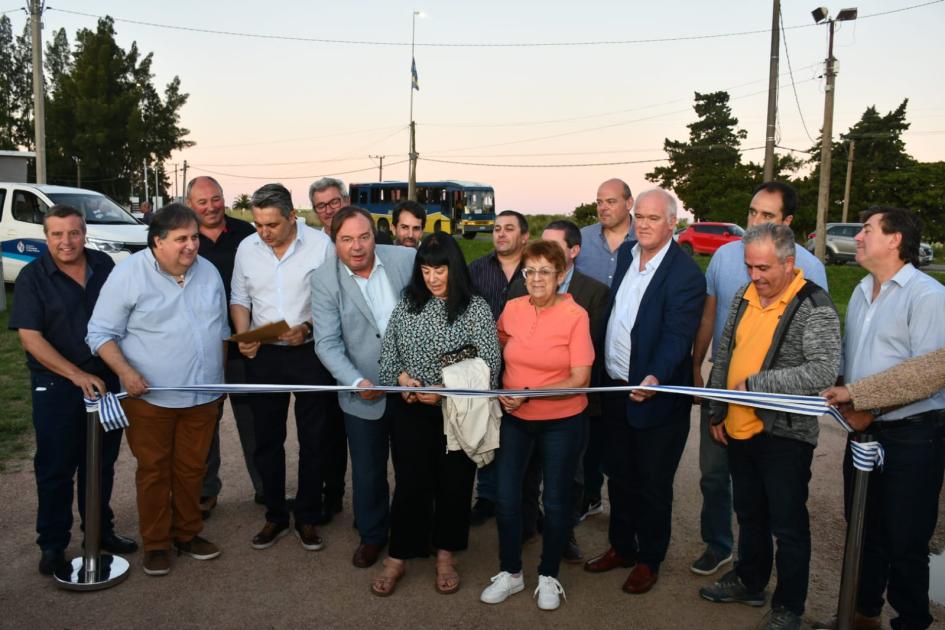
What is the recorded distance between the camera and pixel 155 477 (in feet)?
13.3

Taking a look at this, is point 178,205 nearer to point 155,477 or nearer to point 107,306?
point 107,306

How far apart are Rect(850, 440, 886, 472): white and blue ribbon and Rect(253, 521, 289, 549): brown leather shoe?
322 cm

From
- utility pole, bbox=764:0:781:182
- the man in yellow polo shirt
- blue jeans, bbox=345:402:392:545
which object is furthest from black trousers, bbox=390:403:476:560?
Result: utility pole, bbox=764:0:781:182

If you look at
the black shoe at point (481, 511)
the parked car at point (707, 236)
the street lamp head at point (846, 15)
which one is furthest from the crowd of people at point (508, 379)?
the parked car at point (707, 236)

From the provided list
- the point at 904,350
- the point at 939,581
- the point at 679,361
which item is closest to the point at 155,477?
the point at 679,361

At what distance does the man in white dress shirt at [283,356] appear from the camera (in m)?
4.37

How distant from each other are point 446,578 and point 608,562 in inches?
37.2

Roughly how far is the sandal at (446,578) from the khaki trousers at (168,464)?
146 cm

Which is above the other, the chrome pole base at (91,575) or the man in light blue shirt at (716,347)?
the man in light blue shirt at (716,347)

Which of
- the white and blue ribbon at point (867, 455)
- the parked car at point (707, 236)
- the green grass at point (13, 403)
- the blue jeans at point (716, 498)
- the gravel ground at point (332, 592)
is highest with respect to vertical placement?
the parked car at point (707, 236)

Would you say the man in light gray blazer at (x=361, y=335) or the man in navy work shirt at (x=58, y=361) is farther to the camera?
the man in light gray blazer at (x=361, y=335)

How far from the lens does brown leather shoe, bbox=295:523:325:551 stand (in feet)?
14.4

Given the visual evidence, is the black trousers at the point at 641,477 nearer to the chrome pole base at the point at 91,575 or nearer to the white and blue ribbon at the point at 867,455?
the white and blue ribbon at the point at 867,455

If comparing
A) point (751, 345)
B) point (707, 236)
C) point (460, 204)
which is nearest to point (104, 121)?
point (460, 204)
